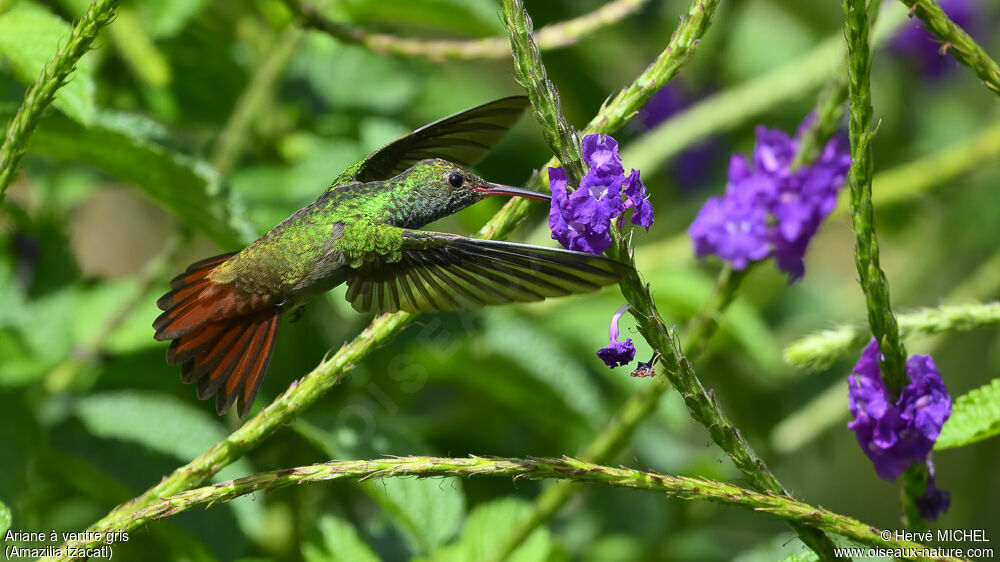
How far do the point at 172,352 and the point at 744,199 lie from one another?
84 cm

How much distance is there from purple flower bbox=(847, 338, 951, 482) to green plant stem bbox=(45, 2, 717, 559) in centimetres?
39

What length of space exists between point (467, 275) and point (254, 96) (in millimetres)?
929

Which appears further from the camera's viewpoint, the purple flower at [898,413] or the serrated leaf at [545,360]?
the serrated leaf at [545,360]

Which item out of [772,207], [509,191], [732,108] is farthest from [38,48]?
[732,108]

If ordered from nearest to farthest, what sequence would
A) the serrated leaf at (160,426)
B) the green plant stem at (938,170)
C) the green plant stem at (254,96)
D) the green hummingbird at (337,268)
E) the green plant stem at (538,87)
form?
the green plant stem at (538,87) < the green hummingbird at (337,268) < the serrated leaf at (160,426) < the green plant stem at (254,96) < the green plant stem at (938,170)

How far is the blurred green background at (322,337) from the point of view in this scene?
1.55 m

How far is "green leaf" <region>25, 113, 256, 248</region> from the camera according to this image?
4.66 feet

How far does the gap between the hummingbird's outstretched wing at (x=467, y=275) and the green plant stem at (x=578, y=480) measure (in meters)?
0.18

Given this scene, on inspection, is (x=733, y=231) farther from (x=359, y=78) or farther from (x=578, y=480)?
(x=359, y=78)

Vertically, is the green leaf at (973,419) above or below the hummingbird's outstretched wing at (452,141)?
below

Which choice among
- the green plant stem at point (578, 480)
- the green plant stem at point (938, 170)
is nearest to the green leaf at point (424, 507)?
the green plant stem at point (578, 480)

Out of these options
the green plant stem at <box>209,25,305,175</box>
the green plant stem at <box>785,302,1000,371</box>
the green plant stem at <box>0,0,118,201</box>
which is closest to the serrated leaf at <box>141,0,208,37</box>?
the green plant stem at <box>209,25,305,175</box>

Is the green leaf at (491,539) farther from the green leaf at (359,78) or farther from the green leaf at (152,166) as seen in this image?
the green leaf at (359,78)

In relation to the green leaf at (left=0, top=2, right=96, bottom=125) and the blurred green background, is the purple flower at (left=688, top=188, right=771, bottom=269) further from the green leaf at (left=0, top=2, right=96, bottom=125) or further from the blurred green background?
the green leaf at (left=0, top=2, right=96, bottom=125)
